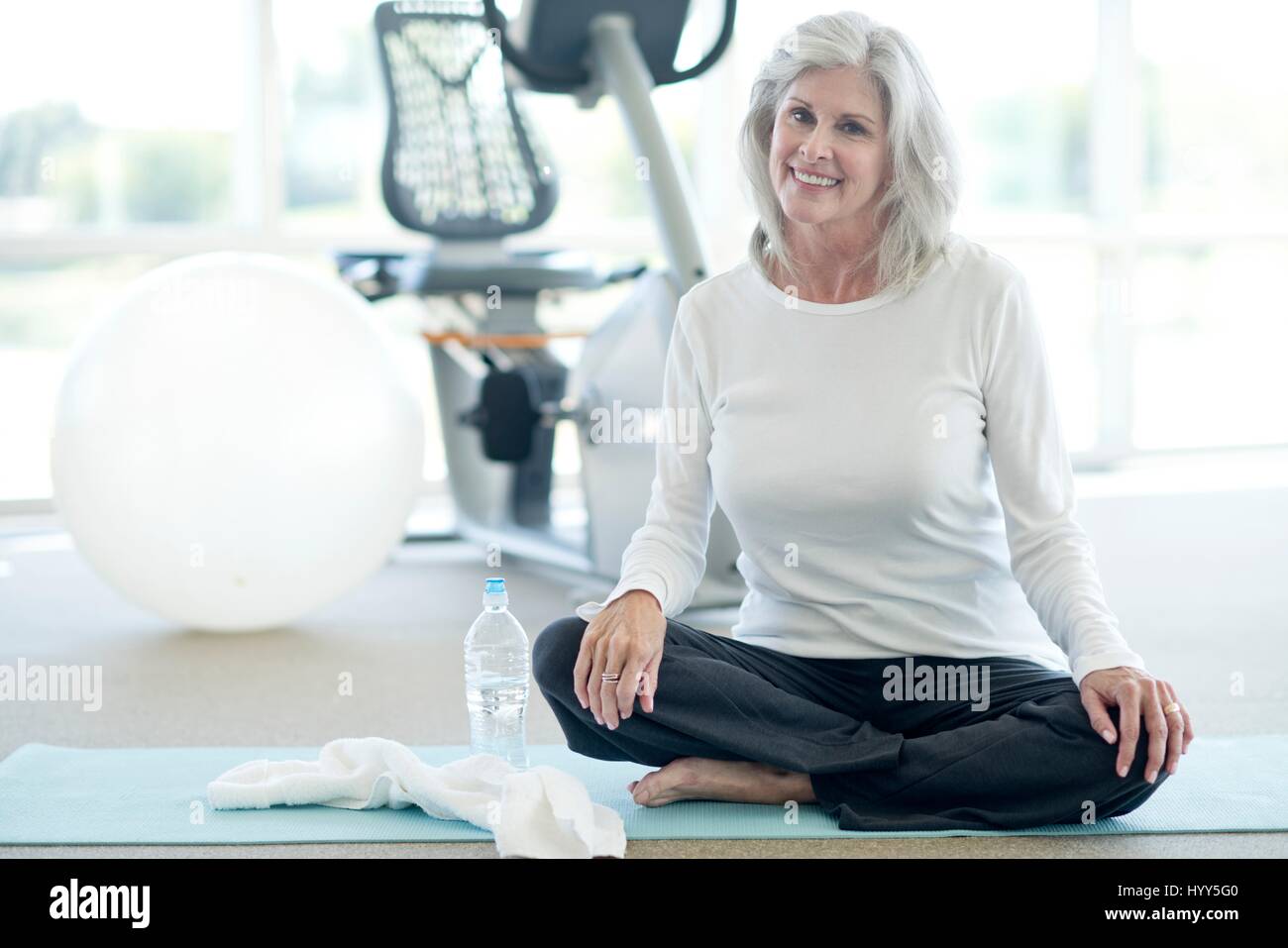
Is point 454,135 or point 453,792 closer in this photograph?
point 453,792

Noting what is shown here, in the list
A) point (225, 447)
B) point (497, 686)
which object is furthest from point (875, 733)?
point (225, 447)

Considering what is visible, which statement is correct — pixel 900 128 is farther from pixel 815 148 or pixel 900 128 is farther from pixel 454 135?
pixel 454 135

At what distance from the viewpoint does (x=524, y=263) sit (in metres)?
3.56

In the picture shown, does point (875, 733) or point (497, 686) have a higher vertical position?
point (497, 686)

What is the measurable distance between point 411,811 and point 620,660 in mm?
384

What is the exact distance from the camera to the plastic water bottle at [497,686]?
2092 millimetres

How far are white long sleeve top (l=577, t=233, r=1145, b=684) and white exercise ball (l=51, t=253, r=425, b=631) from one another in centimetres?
109

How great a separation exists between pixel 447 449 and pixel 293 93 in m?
1.64

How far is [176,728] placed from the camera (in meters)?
2.34

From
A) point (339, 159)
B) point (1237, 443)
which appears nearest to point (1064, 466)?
point (339, 159)

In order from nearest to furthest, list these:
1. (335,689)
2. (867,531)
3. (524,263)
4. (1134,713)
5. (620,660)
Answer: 1. (1134,713)
2. (620,660)
3. (867,531)
4. (335,689)
5. (524,263)

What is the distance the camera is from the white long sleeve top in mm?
1740

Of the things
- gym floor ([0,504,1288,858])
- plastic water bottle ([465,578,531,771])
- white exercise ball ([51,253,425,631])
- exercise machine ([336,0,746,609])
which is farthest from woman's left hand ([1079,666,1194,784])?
white exercise ball ([51,253,425,631])

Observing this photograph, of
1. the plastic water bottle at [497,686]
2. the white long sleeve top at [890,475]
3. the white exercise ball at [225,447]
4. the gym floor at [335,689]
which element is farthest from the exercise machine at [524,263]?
the white long sleeve top at [890,475]
